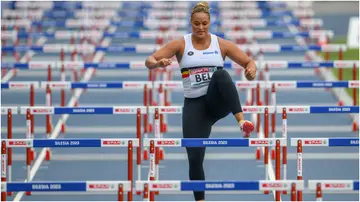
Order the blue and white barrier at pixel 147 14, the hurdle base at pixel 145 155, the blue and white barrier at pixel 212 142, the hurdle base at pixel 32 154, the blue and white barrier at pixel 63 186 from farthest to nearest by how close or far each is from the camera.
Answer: the blue and white barrier at pixel 147 14 → the hurdle base at pixel 145 155 → the hurdle base at pixel 32 154 → the blue and white barrier at pixel 212 142 → the blue and white barrier at pixel 63 186

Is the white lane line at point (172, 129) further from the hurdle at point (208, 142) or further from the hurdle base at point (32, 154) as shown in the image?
the hurdle at point (208, 142)

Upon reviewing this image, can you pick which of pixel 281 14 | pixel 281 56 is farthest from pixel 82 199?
pixel 281 14

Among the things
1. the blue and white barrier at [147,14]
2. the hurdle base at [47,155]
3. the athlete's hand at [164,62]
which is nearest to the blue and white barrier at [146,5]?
the blue and white barrier at [147,14]

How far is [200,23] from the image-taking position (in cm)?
925

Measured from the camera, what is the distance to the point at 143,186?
25.9 feet

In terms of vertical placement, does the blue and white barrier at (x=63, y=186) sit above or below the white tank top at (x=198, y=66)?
below

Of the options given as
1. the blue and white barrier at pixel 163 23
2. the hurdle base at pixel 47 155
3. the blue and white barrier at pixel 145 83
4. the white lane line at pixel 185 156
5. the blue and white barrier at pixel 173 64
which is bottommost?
the white lane line at pixel 185 156

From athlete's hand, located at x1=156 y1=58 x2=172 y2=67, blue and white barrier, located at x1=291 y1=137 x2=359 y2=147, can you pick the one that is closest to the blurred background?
blue and white barrier, located at x1=291 y1=137 x2=359 y2=147

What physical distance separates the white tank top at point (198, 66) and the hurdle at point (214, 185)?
1.54 meters

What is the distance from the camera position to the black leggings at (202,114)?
914 cm

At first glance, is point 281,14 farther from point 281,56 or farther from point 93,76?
point 93,76

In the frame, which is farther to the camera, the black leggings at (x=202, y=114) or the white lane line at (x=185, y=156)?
the white lane line at (x=185, y=156)

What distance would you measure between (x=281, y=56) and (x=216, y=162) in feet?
26.2

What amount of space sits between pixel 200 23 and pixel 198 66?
1.20ft
